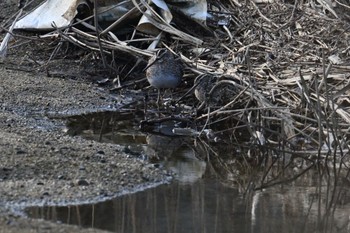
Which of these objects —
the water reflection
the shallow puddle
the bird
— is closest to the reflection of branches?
the shallow puddle

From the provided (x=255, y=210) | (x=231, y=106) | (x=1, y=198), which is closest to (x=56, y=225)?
(x=1, y=198)

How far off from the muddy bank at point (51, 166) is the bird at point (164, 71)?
993 mm

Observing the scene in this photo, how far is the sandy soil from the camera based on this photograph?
5.39 metres

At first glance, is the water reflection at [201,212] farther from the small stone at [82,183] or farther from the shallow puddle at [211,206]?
the small stone at [82,183]

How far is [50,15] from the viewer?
10.7 metres

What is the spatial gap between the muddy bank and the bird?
39.1 inches

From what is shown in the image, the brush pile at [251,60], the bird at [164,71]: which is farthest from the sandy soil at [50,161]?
the brush pile at [251,60]

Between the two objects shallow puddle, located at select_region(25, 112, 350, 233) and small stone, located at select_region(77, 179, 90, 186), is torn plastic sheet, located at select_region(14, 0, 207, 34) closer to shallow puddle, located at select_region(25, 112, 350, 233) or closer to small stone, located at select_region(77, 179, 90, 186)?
shallow puddle, located at select_region(25, 112, 350, 233)

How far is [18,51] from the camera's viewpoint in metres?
11.0

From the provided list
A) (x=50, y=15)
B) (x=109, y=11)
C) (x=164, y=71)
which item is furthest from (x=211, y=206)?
(x=50, y=15)

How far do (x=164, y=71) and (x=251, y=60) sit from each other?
4.04ft

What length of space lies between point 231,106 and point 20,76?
3.15 m

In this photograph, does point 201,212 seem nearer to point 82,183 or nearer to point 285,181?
point 82,183

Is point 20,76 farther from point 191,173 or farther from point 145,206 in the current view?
point 145,206
